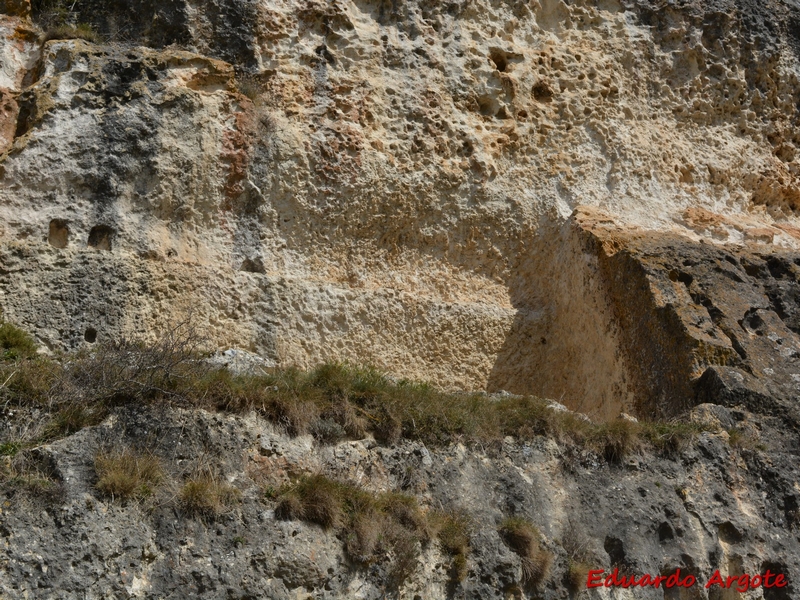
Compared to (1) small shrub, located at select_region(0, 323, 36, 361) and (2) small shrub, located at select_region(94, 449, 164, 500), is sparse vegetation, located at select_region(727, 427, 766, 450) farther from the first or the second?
(1) small shrub, located at select_region(0, 323, 36, 361)

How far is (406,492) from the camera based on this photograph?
6066 mm

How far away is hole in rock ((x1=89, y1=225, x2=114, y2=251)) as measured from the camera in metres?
7.57

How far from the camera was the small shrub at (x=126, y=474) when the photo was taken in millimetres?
5211

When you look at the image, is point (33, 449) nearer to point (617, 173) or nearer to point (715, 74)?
point (617, 173)

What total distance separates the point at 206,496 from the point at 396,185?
4.07 m

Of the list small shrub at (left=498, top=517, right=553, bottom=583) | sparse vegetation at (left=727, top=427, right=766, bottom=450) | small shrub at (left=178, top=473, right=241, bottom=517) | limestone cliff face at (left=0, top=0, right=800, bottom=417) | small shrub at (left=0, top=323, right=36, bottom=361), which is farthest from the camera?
limestone cliff face at (left=0, top=0, right=800, bottom=417)

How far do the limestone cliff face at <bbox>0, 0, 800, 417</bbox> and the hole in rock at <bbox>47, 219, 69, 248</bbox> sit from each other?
0.02 meters

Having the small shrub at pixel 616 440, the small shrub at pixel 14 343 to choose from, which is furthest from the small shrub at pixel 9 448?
the small shrub at pixel 616 440

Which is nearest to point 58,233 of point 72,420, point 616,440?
point 72,420

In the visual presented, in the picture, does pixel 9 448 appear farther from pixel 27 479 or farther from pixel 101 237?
pixel 101 237

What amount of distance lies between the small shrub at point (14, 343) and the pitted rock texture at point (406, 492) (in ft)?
4.12

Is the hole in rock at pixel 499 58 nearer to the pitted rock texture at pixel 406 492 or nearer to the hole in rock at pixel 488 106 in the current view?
the hole in rock at pixel 488 106

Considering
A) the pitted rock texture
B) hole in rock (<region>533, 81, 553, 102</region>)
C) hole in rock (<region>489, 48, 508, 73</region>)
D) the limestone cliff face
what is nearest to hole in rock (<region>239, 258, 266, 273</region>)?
the limestone cliff face

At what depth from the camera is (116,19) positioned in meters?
8.80
